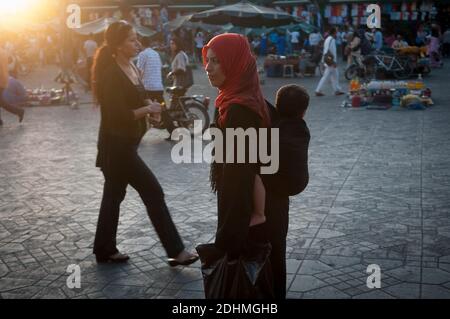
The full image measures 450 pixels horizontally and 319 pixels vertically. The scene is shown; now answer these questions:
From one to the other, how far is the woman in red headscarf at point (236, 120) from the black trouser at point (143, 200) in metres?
1.71

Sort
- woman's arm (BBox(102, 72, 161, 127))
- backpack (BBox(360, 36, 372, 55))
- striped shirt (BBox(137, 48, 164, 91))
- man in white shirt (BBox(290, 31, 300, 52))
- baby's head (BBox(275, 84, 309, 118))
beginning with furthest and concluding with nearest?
1. man in white shirt (BBox(290, 31, 300, 52))
2. backpack (BBox(360, 36, 372, 55))
3. striped shirt (BBox(137, 48, 164, 91))
4. woman's arm (BBox(102, 72, 161, 127))
5. baby's head (BBox(275, 84, 309, 118))

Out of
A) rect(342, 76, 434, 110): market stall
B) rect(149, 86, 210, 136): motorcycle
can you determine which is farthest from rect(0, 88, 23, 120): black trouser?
rect(342, 76, 434, 110): market stall

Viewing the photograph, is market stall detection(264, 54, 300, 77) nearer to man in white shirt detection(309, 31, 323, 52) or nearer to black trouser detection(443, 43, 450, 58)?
man in white shirt detection(309, 31, 323, 52)

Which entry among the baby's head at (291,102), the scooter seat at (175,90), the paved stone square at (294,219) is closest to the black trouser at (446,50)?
the paved stone square at (294,219)

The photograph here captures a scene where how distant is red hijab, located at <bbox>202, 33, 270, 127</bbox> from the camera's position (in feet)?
8.30

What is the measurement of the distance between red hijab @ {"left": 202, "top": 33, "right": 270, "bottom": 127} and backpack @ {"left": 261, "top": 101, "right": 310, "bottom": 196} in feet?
0.53

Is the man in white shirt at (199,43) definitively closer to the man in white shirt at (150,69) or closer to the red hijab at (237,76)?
the man in white shirt at (150,69)

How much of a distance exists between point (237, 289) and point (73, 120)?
11.0 m

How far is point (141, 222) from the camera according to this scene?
549 cm

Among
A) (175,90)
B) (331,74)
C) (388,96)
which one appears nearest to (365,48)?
(331,74)

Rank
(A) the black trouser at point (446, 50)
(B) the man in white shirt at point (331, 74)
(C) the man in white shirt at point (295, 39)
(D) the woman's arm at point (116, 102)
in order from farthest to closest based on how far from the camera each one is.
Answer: (C) the man in white shirt at point (295, 39), (A) the black trouser at point (446, 50), (B) the man in white shirt at point (331, 74), (D) the woman's arm at point (116, 102)

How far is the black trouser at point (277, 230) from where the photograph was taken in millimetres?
2805
